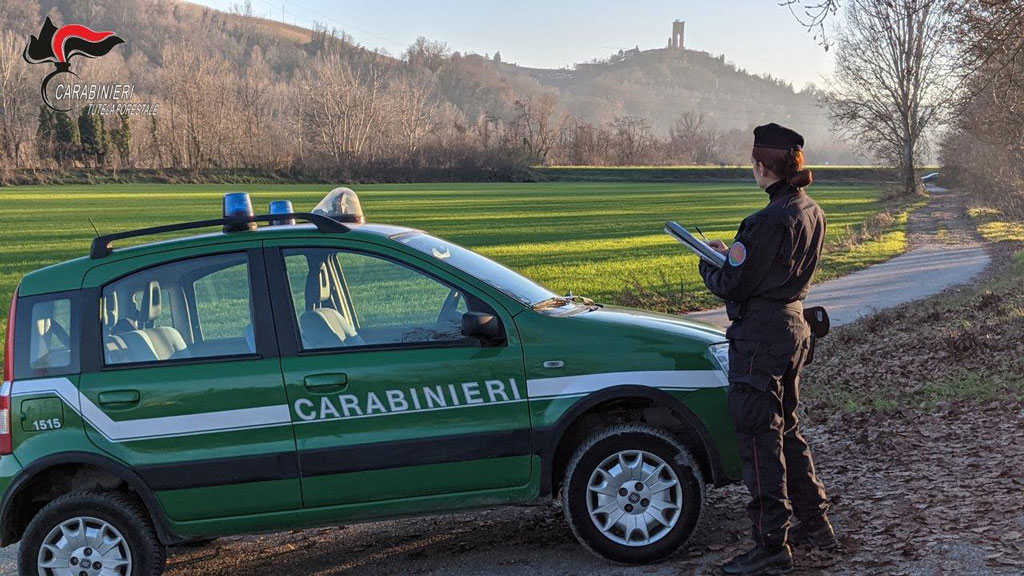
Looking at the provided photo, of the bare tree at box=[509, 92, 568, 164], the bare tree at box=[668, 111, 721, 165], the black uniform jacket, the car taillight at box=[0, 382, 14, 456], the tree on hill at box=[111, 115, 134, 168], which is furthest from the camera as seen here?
the bare tree at box=[668, 111, 721, 165]

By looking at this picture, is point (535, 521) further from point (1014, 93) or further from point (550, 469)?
point (1014, 93)

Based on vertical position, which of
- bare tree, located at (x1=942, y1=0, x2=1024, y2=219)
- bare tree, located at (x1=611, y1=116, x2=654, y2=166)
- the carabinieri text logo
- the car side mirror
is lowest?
the car side mirror

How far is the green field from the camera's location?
21.0 m

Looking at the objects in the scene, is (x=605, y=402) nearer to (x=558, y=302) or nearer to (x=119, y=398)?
(x=558, y=302)

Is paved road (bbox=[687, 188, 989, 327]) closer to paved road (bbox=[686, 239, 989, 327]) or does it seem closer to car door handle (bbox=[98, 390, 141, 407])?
paved road (bbox=[686, 239, 989, 327])

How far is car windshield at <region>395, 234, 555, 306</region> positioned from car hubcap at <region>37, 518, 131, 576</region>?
2.10 meters

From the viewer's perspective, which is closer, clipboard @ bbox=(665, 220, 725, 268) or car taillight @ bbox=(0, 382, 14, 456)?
car taillight @ bbox=(0, 382, 14, 456)

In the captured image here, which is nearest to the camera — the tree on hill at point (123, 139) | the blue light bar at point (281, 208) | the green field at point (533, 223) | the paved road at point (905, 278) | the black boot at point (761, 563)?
the black boot at point (761, 563)

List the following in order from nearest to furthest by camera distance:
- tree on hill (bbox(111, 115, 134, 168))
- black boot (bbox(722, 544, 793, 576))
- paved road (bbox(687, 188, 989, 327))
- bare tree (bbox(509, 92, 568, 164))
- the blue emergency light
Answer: black boot (bbox(722, 544, 793, 576)) < the blue emergency light < paved road (bbox(687, 188, 989, 327)) < tree on hill (bbox(111, 115, 134, 168)) < bare tree (bbox(509, 92, 568, 164))

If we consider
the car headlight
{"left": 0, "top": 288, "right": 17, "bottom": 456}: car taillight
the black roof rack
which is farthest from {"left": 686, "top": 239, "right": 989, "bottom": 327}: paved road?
{"left": 0, "top": 288, "right": 17, "bottom": 456}: car taillight

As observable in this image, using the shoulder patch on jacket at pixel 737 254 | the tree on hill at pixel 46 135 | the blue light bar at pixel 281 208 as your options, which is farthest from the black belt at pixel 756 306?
the tree on hill at pixel 46 135

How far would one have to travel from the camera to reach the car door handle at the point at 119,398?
4.55 m

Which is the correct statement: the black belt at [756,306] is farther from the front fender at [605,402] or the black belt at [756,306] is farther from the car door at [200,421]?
the car door at [200,421]

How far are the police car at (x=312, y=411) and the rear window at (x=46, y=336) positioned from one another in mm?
10
